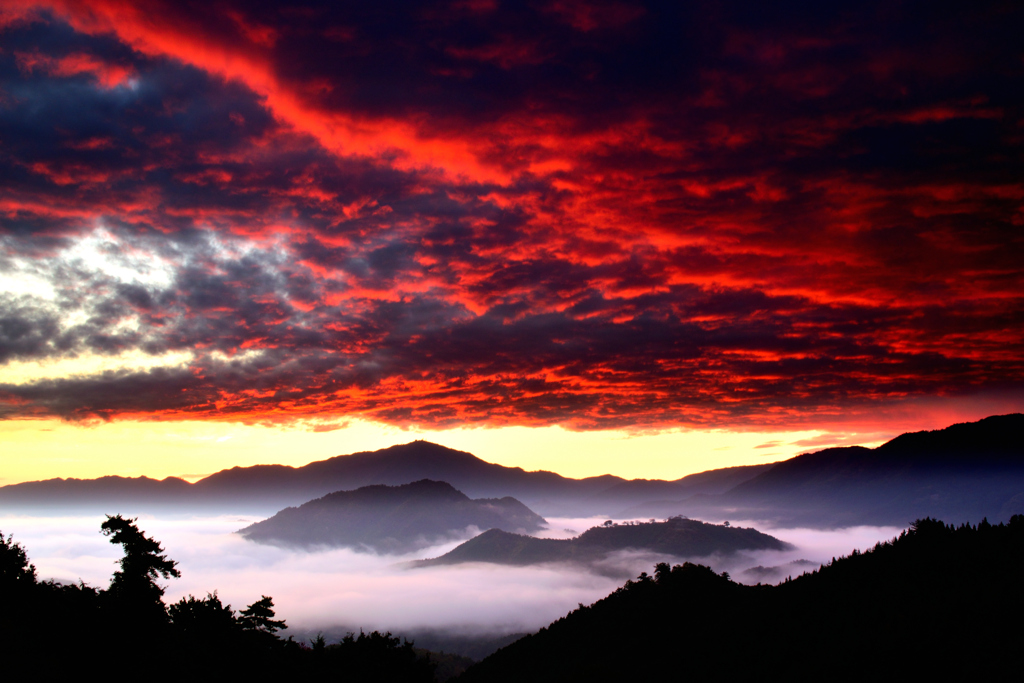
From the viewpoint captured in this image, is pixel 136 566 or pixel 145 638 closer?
pixel 145 638

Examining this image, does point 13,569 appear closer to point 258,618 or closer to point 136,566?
point 136,566

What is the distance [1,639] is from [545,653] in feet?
392

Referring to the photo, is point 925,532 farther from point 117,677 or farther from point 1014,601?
point 117,677

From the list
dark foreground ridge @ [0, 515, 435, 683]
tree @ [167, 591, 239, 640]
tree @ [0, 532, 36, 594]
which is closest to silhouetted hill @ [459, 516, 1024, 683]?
dark foreground ridge @ [0, 515, 435, 683]

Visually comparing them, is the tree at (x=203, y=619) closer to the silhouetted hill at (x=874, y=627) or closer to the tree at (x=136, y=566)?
the tree at (x=136, y=566)

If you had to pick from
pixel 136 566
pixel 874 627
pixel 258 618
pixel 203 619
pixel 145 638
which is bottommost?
pixel 874 627

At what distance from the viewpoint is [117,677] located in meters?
46.6

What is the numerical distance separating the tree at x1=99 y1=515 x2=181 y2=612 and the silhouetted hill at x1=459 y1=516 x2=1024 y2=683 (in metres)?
42.6

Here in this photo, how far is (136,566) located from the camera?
2421 inches

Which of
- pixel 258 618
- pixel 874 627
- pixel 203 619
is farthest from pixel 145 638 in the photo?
pixel 874 627

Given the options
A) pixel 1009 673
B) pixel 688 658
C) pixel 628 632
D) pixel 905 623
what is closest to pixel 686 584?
pixel 628 632

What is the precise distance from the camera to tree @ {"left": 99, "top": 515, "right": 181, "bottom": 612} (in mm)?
60125

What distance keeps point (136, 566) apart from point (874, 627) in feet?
266

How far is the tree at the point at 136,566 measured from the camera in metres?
60.1
